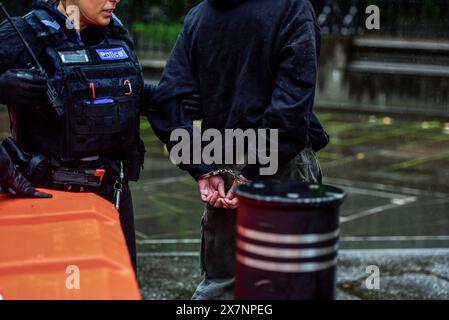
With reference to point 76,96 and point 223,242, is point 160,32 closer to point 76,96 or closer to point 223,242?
point 76,96

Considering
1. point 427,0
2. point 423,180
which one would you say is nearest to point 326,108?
point 427,0

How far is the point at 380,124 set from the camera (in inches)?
473

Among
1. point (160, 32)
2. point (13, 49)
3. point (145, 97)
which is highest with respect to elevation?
point (13, 49)

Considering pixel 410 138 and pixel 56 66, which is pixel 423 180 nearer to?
pixel 410 138

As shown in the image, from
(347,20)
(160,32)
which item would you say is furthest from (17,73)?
(160,32)

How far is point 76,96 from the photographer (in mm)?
3488

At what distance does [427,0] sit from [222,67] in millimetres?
→ 11030

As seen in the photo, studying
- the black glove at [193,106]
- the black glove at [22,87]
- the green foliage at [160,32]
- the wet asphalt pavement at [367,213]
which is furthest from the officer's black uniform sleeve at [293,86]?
the green foliage at [160,32]

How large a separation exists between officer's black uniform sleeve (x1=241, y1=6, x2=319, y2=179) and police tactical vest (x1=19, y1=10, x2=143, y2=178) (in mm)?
785

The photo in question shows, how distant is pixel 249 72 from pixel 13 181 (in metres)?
1.02

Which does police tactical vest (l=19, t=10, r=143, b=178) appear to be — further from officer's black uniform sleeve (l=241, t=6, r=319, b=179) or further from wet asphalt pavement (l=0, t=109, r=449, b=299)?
wet asphalt pavement (l=0, t=109, r=449, b=299)

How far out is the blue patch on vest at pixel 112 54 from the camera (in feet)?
11.8

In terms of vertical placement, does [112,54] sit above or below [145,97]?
above

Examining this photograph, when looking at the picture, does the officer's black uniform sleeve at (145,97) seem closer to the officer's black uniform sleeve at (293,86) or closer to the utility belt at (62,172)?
the utility belt at (62,172)
